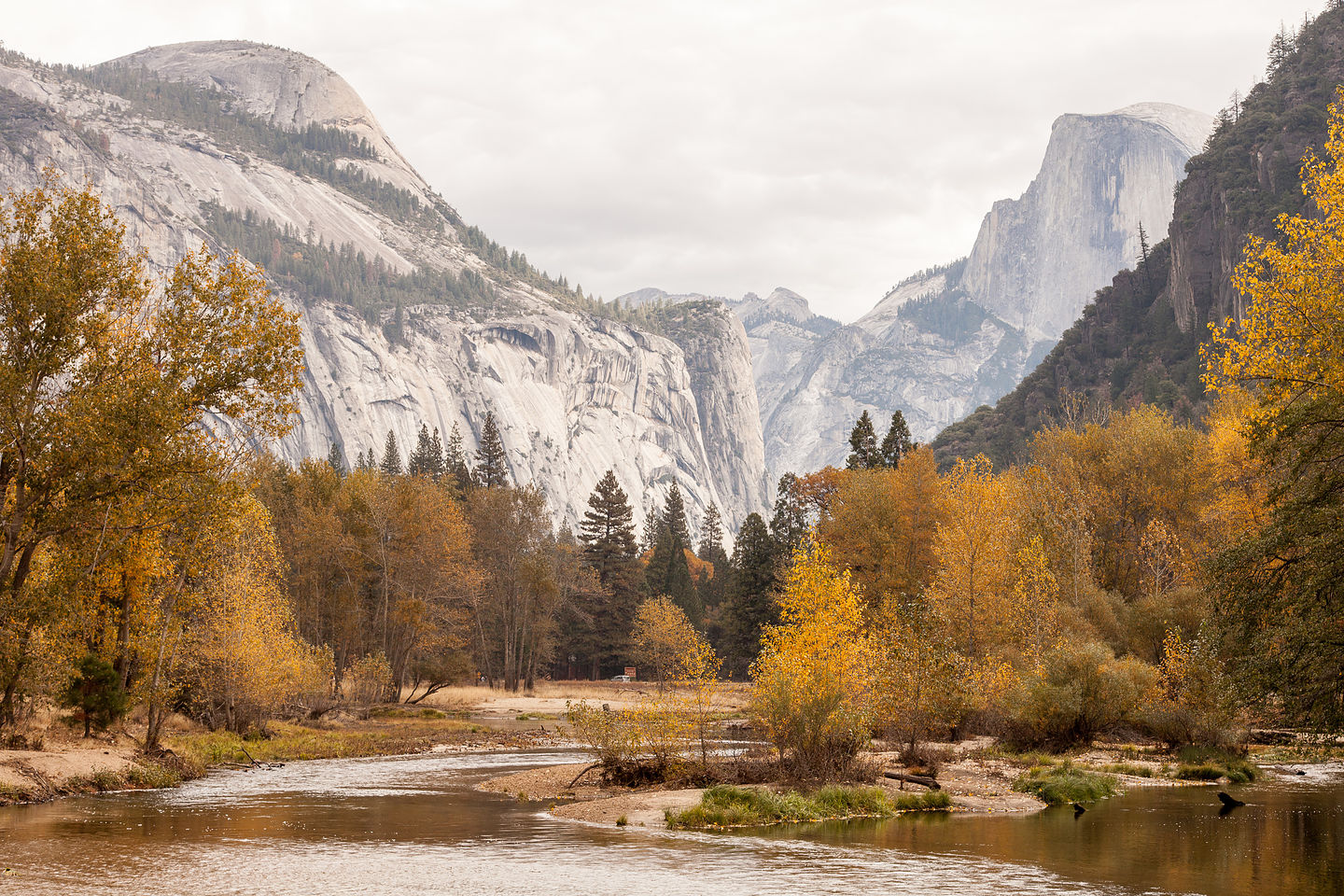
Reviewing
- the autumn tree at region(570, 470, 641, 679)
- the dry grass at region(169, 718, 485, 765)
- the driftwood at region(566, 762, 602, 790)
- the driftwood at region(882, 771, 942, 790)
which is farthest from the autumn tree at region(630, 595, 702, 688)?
the driftwood at region(882, 771, 942, 790)

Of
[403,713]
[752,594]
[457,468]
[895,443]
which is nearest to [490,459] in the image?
[457,468]

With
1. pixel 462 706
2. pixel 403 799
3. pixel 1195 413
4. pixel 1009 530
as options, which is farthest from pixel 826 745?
pixel 1195 413

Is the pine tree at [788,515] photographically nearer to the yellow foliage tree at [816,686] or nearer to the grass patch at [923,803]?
the yellow foliage tree at [816,686]

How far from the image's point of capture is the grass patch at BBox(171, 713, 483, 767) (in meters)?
40.8

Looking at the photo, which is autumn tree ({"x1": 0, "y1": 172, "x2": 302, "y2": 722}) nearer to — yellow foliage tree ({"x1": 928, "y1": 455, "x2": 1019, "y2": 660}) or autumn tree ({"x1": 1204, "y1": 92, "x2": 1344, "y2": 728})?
autumn tree ({"x1": 1204, "y1": 92, "x2": 1344, "y2": 728})

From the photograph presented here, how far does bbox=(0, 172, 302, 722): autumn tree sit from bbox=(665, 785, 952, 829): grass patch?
15912 mm

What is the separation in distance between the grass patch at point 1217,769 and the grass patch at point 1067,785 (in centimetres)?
443

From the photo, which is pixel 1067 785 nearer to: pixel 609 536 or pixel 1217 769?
pixel 1217 769

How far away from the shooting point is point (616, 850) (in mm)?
21969

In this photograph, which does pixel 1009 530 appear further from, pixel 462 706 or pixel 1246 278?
pixel 462 706

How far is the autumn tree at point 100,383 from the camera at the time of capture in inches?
1043

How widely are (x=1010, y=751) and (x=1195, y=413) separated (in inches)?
3373

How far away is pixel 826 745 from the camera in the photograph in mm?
30625

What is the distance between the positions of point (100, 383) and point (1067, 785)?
30.7m
